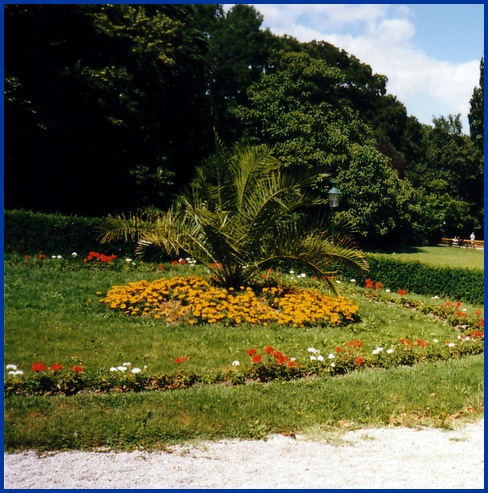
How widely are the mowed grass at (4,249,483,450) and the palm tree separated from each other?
4.24 ft

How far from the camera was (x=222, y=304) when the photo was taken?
28.7 ft

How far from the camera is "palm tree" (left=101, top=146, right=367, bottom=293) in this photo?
898 centimetres

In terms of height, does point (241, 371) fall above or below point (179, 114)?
below

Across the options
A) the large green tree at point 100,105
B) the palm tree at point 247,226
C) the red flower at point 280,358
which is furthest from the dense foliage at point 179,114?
the red flower at point 280,358

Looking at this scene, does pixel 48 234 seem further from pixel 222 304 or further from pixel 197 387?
pixel 197 387

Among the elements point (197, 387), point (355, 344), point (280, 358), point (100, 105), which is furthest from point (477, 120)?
point (197, 387)

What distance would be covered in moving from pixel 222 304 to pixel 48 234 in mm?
5634

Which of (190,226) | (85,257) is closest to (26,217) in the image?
(85,257)

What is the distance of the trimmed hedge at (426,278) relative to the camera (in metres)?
12.3

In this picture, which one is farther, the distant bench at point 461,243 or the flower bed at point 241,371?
the distant bench at point 461,243

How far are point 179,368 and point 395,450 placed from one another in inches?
107

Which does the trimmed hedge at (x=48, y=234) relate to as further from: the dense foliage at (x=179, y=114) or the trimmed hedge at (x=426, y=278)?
the trimmed hedge at (x=426, y=278)

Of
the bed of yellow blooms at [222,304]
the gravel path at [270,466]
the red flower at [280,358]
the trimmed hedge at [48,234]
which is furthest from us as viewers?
the trimmed hedge at [48,234]

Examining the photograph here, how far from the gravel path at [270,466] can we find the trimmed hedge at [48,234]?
8847 mm
